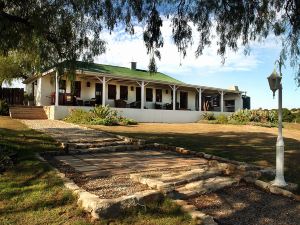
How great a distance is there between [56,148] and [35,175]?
3.50m

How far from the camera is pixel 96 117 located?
2078 centimetres

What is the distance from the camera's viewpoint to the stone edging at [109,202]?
5246mm

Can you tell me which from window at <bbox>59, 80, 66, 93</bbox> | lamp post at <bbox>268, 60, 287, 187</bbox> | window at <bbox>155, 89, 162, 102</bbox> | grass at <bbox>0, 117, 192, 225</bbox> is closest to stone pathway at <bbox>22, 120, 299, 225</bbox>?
grass at <bbox>0, 117, 192, 225</bbox>

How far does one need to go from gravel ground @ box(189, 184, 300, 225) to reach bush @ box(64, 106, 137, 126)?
520 inches

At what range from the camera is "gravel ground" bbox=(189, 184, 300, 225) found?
5.73 metres

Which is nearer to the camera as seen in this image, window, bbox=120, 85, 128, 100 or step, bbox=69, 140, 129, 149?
step, bbox=69, 140, 129, 149

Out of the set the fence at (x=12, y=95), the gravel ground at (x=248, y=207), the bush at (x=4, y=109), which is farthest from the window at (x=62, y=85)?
the gravel ground at (x=248, y=207)

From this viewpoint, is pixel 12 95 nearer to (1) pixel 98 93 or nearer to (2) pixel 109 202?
(1) pixel 98 93

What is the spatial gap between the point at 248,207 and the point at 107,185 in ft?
8.55

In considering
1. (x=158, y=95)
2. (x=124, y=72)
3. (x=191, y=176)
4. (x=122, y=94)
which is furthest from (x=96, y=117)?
(x=191, y=176)

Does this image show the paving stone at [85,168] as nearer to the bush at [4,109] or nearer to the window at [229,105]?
the bush at [4,109]

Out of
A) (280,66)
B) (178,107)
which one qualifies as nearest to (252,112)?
(178,107)

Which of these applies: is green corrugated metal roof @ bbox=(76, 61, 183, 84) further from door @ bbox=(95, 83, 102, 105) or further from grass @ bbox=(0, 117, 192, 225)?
grass @ bbox=(0, 117, 192, 225)

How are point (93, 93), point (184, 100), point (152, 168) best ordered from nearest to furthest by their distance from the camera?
point (152, 168), point (93, 93), point (184, 100)
